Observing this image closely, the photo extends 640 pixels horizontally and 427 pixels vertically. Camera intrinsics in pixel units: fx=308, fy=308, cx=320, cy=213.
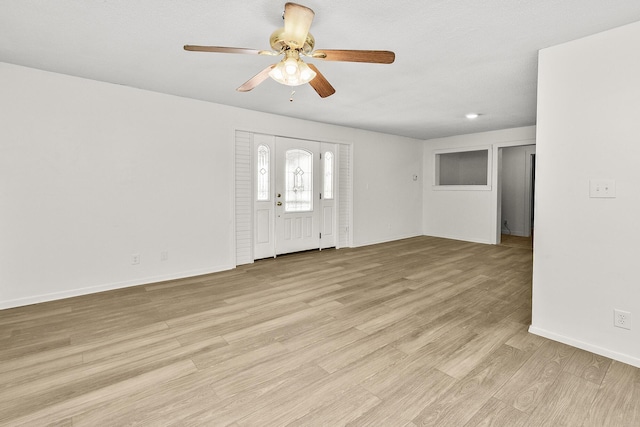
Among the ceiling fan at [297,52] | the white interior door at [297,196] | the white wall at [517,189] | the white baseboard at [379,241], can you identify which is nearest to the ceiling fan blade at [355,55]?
the ceiling fan at [297,52]

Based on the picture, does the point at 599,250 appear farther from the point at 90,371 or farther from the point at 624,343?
the point at 90,371

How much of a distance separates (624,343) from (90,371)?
3.64 metres

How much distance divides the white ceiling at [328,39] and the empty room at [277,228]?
0.08ft

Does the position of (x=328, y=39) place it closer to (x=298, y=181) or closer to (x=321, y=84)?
(x=321, y=84)

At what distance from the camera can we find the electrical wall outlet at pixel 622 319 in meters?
2.13

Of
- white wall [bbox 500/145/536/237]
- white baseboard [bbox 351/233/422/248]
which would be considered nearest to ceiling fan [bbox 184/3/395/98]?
white baseboard [bbox 351/233/422/248]

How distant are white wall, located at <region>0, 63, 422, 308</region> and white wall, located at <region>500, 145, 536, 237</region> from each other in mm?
6240

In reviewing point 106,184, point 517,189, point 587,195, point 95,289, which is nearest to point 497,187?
point 517,189

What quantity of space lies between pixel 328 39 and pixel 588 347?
3.04 m

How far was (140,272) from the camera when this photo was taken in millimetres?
3830

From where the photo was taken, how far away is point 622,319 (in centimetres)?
216

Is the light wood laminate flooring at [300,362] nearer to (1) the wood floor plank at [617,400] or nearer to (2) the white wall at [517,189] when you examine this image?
(1) the wood floor plank at [617,400]

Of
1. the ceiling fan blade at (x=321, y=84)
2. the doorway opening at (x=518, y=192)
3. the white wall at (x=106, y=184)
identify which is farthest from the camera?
the doorway opening at (x=518, y=192)

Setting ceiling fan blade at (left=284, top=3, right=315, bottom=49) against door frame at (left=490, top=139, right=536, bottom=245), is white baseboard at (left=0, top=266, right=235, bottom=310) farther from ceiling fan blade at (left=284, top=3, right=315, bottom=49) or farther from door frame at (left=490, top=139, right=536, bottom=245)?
door frame at (left=490, top=139, right=536, bottom=245)
